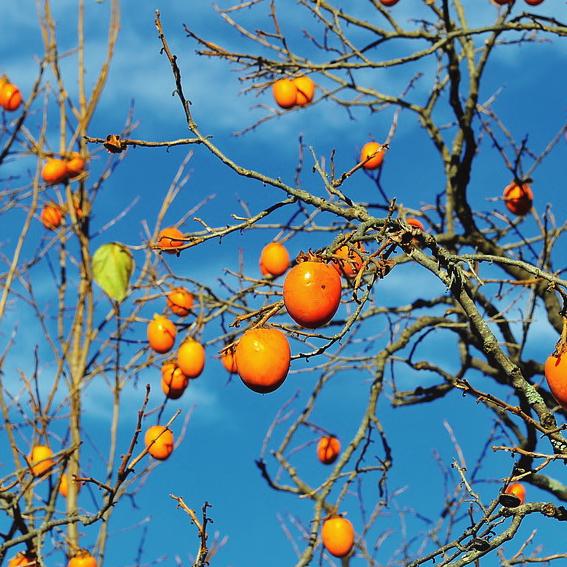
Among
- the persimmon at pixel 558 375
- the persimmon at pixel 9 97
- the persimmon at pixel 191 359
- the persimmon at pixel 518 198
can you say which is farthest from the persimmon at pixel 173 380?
the persimmon at pixel 9 97

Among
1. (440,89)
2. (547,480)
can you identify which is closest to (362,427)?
(547,480)

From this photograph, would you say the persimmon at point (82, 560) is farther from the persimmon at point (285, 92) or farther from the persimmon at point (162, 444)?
the persimmon at point (285, 92)

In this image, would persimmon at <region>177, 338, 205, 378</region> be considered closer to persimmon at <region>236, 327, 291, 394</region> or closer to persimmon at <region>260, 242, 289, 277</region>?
persimmon at <region>260, 242, 289, 277</region>

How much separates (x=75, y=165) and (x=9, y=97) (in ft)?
3.10

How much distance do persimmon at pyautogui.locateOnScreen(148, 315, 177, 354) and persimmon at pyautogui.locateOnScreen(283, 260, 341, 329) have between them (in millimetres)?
2145

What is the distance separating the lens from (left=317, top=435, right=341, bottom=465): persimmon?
454 centimetres

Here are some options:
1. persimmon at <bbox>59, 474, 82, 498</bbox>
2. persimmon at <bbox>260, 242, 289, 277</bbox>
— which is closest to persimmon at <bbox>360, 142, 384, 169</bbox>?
persimmon at <bbox>260, 242, 289, 277</bbox>

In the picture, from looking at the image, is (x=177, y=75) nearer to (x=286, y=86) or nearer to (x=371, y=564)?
(x=286, y=86)

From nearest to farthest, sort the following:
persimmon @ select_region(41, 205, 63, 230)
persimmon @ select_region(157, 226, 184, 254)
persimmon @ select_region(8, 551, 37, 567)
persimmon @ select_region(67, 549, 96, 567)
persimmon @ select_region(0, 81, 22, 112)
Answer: persimmon @ select_region(157, 226, 184, 254) → persimmon @ select_region(8, 551, 37, 567) → persimmon @ select_region(67, 549, 96, 567) → persimmon @ select_region(41, 205, 63, 230) → persimmon @ select_region(0, 81, 22, 112)

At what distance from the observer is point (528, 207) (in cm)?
450

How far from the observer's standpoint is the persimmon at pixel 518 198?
446 centimetres

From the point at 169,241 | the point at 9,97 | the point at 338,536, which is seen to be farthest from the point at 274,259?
the point at 9,97

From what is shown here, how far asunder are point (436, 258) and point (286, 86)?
2788mm

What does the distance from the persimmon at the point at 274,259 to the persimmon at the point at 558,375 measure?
221 cm
